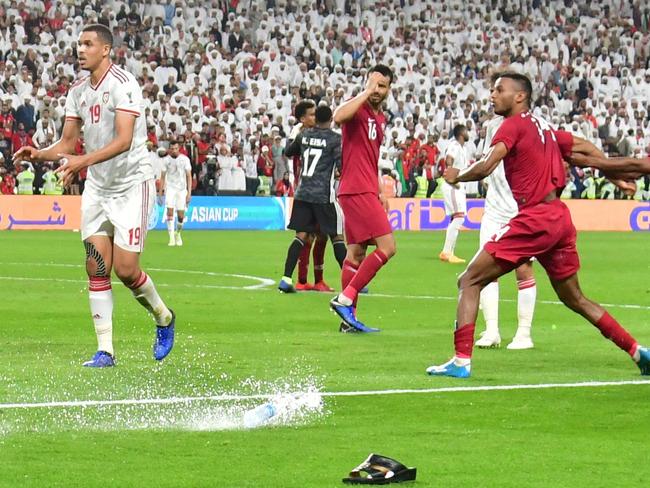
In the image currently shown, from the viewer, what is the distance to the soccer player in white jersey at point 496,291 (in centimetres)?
1177

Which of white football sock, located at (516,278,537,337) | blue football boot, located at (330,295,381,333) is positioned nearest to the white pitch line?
white football sock, located at (516,278,537,337)

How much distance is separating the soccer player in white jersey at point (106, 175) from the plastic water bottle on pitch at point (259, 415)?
2642 millimetres

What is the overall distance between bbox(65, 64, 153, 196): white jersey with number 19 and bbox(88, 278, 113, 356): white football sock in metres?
0.75

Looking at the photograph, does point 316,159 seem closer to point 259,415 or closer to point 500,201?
point 500,201

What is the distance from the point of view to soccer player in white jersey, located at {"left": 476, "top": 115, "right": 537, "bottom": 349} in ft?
38.6

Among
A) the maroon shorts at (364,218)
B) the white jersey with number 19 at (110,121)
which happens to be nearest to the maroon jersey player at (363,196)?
the maroon shorts at (364,218)

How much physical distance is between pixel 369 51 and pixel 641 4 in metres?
12.7

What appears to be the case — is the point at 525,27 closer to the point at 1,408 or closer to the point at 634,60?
the point at 634,60

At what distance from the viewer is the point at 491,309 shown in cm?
1206

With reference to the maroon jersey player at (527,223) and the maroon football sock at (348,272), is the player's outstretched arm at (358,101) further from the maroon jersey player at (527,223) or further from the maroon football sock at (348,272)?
the maroon jersey player at (527,223)

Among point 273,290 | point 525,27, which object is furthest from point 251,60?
point 273,290

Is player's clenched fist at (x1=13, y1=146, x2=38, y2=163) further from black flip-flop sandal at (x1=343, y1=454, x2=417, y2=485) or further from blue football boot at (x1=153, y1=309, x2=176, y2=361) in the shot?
black flip-flop sandal at (x1=343, y1=454, x2=417, y2=485)

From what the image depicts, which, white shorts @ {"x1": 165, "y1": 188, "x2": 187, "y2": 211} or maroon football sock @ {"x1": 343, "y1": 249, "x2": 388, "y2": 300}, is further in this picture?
white shorts @ {"x1": 165, "y1": 188, "x2": 187, "y2": 211}

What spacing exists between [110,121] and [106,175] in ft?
1.34
